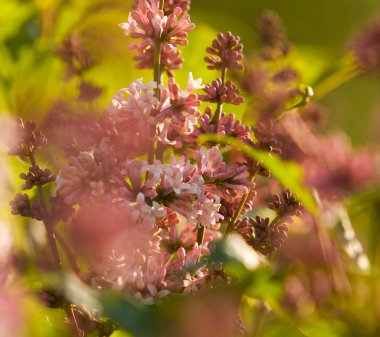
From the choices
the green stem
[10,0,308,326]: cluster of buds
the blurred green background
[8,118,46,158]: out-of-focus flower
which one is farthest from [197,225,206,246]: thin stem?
the green stem

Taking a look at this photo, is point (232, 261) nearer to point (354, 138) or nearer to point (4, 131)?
point (4, 131)

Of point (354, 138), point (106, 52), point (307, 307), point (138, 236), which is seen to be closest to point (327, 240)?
point (307, 307)

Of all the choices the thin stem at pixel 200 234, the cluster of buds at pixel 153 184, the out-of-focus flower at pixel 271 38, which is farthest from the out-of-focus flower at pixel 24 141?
the out-of-focus flower at pixel 271 38

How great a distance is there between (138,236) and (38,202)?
87 mm

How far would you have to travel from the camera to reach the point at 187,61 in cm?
82

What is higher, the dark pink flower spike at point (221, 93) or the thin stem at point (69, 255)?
the dark pink flower spike at point (221, 93)

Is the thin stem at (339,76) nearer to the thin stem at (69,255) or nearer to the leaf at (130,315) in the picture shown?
the thin stem at (69,255)

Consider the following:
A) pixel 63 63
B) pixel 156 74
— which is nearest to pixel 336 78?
pixel 63 63

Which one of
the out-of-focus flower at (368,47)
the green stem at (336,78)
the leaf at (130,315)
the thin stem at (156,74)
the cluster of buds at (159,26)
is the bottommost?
the leaf at (130,315)

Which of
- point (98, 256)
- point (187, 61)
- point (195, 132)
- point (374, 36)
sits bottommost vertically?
point (98, 256)

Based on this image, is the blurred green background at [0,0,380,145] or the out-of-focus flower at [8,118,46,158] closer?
the out-of-focus flower at [8,118,46,158]

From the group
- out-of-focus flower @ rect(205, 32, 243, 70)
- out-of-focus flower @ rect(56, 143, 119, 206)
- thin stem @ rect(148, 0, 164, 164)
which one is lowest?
out-of-focus flower @ rect(56, 143, 119, 206)

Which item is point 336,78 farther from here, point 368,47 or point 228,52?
point 228,52

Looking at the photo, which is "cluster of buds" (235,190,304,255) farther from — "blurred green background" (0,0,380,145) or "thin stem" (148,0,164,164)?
"blurred green background" (0,0,380,145)
